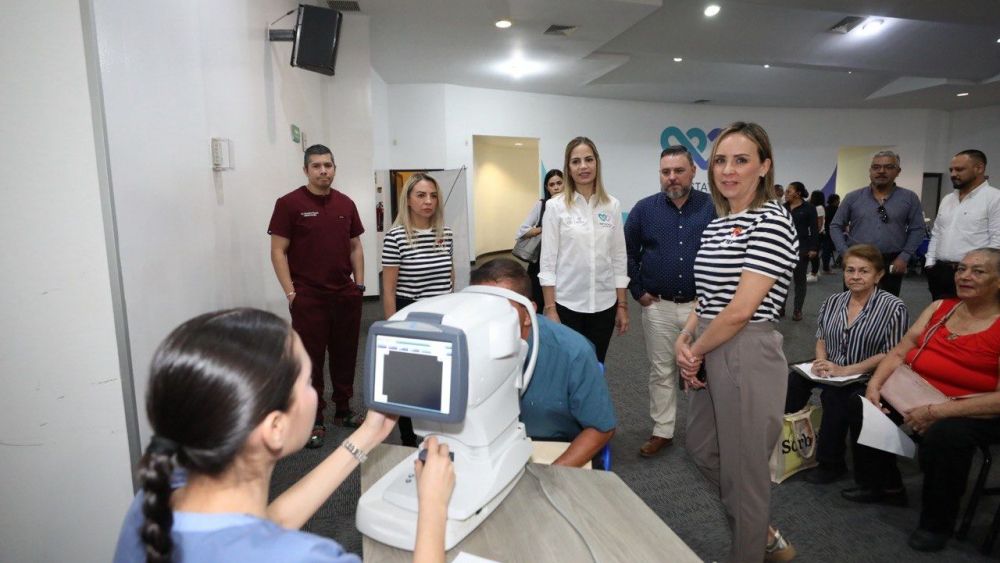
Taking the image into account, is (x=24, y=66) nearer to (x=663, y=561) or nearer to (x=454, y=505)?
(x=454, y=505)

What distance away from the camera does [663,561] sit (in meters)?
0.93

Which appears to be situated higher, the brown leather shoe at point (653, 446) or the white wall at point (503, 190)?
the white wall at point (503, 190)

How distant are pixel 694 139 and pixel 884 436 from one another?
9808 mm

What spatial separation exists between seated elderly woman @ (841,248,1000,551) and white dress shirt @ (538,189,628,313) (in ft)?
3.95

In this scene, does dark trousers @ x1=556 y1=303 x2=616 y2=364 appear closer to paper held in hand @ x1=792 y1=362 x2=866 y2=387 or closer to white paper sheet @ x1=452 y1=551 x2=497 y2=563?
paper held in hand @ x1=792 y1=362 x2=866 y2=387

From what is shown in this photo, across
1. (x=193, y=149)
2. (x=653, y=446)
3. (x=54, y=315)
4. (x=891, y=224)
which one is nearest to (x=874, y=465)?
(x=653, y=446)

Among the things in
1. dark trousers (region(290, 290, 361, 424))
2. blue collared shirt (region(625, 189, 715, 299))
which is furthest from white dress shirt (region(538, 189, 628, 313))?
dark trousers (region(290, 290, 361, 424))

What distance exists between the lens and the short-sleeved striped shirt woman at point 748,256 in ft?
4.90

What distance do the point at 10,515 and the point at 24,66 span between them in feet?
4.20

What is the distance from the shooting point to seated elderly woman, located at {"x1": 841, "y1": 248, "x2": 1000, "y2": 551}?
6.42 ft

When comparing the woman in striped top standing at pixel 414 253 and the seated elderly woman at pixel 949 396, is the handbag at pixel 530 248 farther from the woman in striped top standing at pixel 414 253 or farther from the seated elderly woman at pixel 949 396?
the seated elderly woman at pixel 949 396

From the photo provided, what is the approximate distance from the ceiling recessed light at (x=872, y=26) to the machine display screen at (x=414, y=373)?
26.5 feet

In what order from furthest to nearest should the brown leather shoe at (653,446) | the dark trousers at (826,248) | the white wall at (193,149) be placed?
the dark trousers at (826,248) → the brown leather shoe at (653,446) → the white wall at (193,149)

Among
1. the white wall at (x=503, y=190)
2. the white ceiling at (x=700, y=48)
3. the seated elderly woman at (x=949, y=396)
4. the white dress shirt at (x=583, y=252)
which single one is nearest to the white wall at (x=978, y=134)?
the white ceiling at (x=700, y=48)
